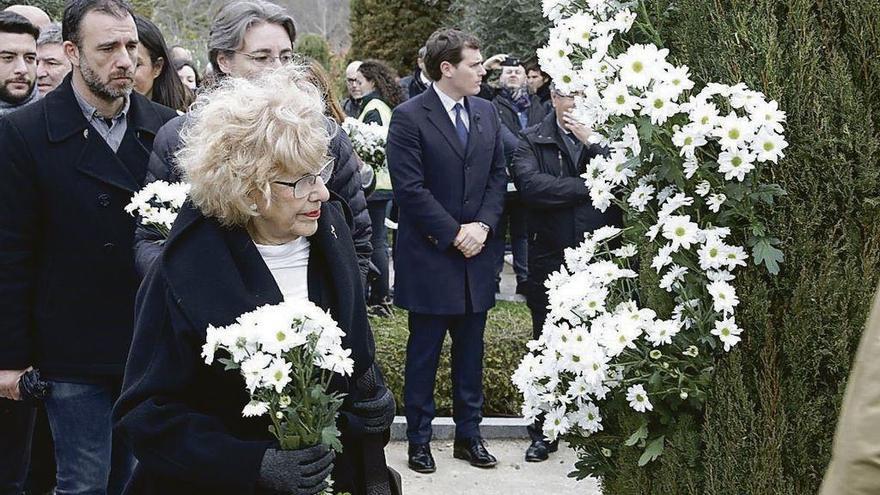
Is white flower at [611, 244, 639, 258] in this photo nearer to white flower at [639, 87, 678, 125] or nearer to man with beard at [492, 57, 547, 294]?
white flower at [639, 87, 678, 125]

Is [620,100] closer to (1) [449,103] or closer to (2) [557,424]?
(2) [557,424]

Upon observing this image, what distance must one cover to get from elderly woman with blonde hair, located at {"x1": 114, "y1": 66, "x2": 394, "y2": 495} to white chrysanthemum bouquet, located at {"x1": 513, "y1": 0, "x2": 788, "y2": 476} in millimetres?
624

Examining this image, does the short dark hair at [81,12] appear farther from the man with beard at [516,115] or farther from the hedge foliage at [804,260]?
the man with beard at [516,115]

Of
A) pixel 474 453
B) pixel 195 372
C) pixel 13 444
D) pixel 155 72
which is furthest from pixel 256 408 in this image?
pixel 474 453

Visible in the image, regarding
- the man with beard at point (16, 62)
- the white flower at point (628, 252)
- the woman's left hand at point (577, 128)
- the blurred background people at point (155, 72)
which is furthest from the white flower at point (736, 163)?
the man with beard at point (16, 62)

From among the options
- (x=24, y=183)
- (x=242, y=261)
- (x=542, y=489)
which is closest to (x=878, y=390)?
(x=242, y=261)

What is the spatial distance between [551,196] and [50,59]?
2.79 metres

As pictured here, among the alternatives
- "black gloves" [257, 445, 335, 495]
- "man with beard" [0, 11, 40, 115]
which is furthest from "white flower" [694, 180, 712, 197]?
"man with beard" [0, 11, 40, 115]

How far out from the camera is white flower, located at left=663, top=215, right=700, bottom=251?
3.24 m

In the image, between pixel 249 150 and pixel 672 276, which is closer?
pixel 249 150

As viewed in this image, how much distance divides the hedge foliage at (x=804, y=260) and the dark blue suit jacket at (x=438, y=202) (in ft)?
10.8

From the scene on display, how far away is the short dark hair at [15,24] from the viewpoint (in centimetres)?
597

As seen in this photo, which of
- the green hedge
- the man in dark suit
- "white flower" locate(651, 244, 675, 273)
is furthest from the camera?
the green hedge

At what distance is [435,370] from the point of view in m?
6.62
